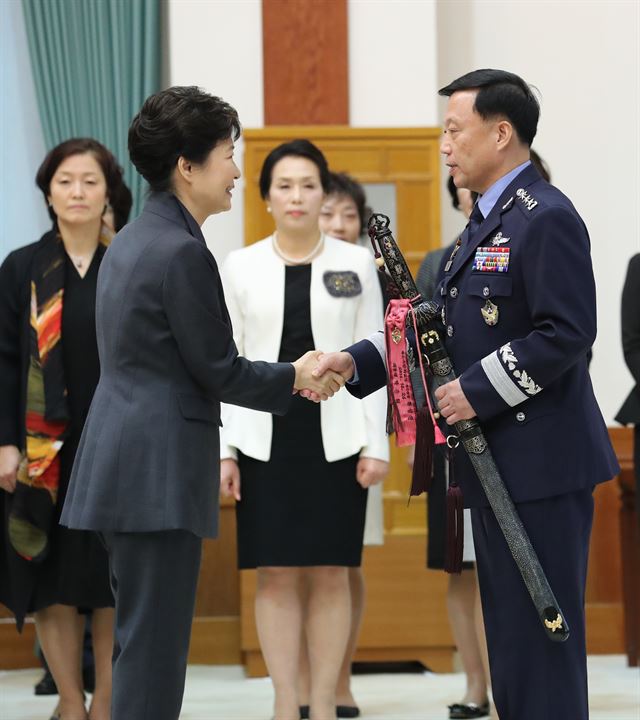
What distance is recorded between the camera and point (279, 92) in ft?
18.0

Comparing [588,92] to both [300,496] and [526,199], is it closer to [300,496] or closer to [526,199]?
[300,496]

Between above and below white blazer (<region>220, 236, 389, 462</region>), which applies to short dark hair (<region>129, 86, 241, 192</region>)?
above

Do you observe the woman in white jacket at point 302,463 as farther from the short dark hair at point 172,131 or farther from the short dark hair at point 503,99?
the short dark hair at point 503,99

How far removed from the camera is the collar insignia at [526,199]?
247cm

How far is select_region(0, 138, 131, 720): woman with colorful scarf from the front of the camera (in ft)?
11.7

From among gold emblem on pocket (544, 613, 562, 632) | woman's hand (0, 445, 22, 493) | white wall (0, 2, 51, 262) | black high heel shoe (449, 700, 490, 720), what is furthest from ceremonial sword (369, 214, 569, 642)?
white wall (0, 2, 51, 262)

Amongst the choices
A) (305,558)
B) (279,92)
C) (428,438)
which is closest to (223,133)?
(428,438)

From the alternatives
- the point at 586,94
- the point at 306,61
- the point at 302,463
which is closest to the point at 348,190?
the point at 302,463

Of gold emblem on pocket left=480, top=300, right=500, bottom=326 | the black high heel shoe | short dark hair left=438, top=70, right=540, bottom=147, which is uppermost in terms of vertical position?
short dark hair left=438, top=70, right=540, bottom=147

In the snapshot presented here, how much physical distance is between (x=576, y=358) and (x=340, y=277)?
4.80 feet

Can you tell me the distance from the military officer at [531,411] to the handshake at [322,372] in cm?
39

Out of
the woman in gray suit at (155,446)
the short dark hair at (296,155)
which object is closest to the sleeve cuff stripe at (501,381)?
the woman in gray suit at (155,446)

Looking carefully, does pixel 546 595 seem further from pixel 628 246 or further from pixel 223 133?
pixel 628 246

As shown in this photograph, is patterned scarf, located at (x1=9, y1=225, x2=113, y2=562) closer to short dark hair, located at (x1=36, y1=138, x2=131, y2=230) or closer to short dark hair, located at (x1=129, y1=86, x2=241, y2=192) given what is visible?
short dark hair, located at (x1=36, y1=138, x2=131, y2=230)
